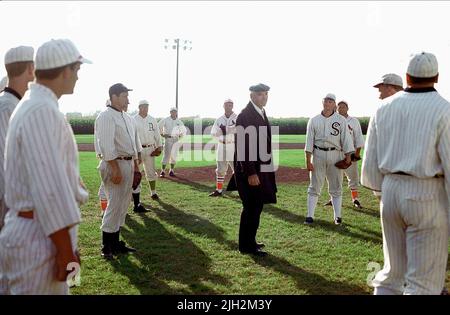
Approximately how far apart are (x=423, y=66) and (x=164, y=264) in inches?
162

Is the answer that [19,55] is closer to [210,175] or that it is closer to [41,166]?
[41,166]

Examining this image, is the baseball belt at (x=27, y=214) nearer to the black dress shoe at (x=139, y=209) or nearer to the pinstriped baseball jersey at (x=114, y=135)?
the pinstriped baseball jersey at (x=114, y=135)

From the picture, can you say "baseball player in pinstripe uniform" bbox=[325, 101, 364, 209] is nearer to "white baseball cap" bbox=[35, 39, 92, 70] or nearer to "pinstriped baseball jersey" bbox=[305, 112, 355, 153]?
"pinstriped baseball jersey" bbox=[305, 112, 355, 153]

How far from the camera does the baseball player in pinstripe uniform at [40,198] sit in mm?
2633

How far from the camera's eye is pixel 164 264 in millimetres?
6137

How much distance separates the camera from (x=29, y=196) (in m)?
2.72

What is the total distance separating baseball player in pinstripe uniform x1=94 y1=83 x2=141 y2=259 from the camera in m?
6.54

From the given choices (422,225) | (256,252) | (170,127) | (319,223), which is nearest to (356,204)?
(319,223)
